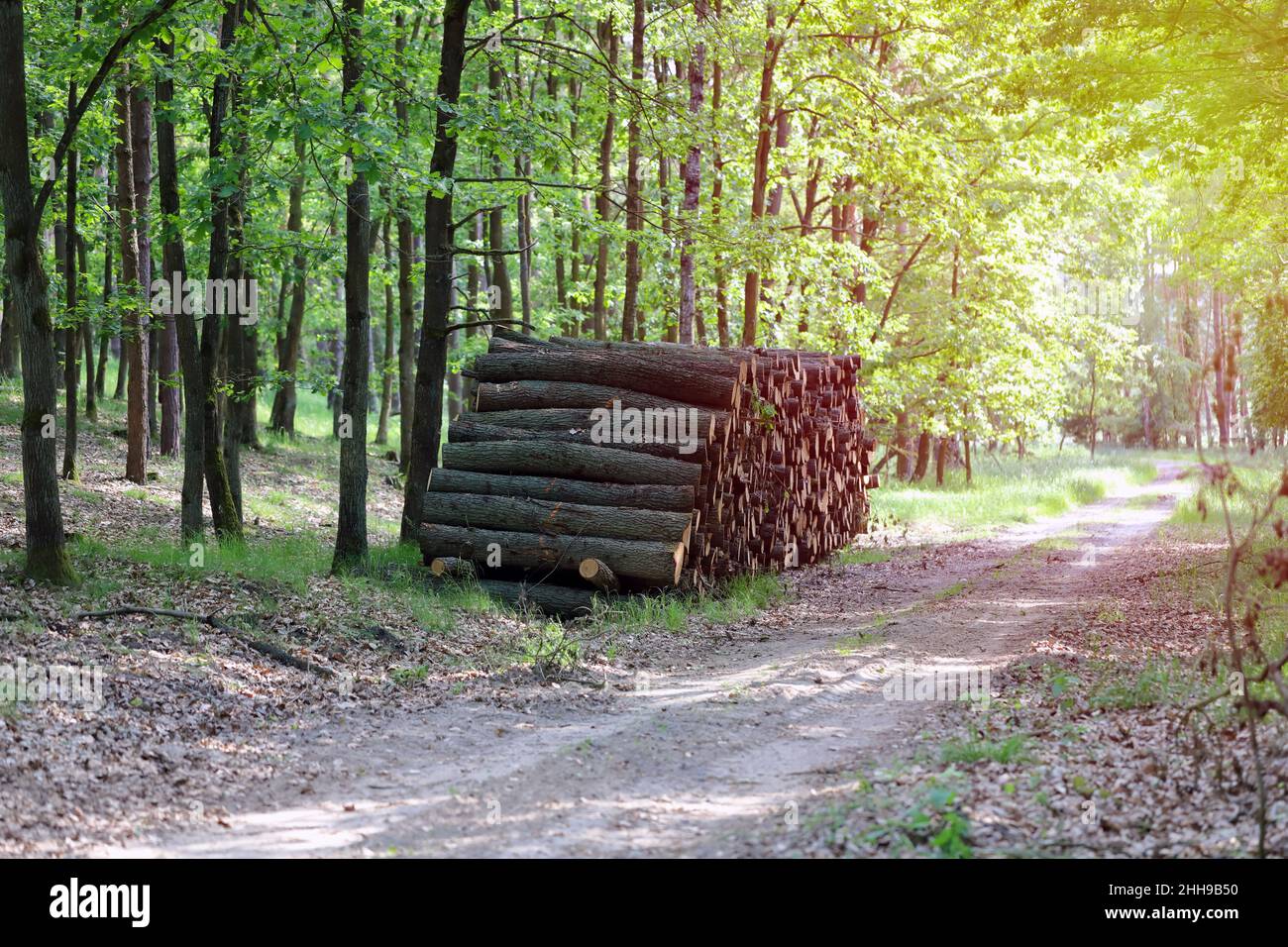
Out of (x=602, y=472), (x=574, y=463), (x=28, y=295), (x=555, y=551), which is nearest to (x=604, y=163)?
(x=574, y=463)

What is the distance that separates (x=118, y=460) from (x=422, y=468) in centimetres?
899

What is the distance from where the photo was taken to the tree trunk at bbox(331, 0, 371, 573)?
1259cm

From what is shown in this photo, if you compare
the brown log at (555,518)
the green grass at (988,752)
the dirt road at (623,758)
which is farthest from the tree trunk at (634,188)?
the green grass at (988,752)

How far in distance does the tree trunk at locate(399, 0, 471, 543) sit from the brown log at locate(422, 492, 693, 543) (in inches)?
51.5

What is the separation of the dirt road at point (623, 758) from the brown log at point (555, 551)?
154 cm

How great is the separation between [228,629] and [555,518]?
4.40 metres

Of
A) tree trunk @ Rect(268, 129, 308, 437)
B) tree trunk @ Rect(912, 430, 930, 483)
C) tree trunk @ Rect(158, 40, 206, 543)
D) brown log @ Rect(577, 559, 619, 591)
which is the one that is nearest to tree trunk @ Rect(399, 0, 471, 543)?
tree trunk @ Rect(158, 40, 206, 543)

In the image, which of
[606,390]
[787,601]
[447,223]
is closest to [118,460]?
[447,223]

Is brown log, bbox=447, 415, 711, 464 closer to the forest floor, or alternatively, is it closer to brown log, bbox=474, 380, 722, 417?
brown log, bbox=474, 380, 722, 417

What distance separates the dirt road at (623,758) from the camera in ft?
18.5

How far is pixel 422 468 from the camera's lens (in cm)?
1497

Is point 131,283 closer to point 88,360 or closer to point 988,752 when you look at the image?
point 88,360

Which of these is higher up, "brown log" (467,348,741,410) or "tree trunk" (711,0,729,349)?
"tree trunk" (711,0,729,349)
